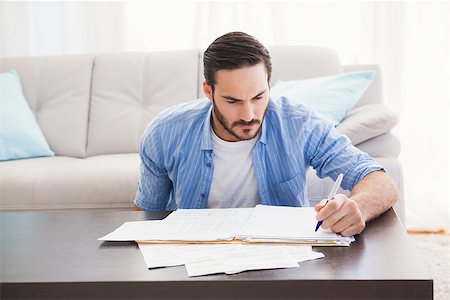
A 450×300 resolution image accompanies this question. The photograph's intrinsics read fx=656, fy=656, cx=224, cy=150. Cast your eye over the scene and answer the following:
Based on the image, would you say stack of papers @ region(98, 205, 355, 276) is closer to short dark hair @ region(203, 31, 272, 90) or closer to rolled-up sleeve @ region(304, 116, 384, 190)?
rolled-up sleeve @ region(304, 116, 384, 190)

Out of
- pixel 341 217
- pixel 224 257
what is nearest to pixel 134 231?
pixel 224 257

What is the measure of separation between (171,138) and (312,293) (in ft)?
2.85

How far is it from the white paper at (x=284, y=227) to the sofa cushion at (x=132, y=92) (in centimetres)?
154

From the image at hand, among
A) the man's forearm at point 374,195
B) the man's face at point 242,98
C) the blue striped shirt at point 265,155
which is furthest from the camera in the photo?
the blue striped shirt at point 265,155

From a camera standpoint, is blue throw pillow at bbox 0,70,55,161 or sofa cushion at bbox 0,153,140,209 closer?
sofa cushion at bbox 0,153,140,209

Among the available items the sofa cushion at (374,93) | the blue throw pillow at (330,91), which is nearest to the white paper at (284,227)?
the blue throw pillow at (330,91)

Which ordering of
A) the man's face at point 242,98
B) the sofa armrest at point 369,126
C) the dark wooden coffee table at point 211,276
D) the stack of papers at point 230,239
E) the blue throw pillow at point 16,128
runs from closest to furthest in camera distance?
the dark wooden coffee table at point 211,276 < the stack of papers at point 230,239 < the man's face at point 242,98 < the sofa armrest at point 369,126 < the blue throw pillow at point 16,128

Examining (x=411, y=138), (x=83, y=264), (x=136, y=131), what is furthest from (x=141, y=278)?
(x=411, y=138)

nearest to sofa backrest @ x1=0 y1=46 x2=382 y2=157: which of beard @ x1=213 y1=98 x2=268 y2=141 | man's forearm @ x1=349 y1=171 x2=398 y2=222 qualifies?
beard @ x1=213 y1=98 x2=268 y2=141

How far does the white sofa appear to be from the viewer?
2.40 metres

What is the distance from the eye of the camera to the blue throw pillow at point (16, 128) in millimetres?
2770

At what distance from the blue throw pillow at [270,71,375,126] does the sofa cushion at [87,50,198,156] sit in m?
0.47

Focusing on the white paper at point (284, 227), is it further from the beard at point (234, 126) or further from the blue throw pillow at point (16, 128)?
the blue throw pillow at point (16, 128)

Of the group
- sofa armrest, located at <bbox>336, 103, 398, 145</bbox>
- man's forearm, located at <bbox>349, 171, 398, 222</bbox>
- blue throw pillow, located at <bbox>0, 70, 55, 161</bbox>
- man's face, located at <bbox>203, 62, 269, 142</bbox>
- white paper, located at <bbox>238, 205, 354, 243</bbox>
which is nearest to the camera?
white paper, located at <bbox>238, 205, 354, 243</bbox>
